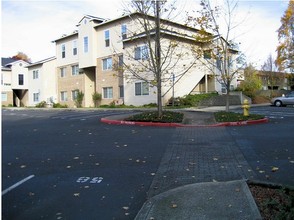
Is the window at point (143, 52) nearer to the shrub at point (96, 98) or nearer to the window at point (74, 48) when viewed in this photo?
the shrub at point (96, 98)

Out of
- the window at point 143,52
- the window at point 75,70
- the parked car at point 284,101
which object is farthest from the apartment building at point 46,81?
the parked car at point 284,101

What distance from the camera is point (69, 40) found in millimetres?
40938

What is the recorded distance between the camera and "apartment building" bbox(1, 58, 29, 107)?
170ft

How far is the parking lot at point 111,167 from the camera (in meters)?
4.84

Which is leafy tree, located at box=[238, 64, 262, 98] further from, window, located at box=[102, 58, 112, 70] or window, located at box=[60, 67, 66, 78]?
window, located at box=[60, 67, 66, 78]

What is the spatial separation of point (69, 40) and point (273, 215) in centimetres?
4007

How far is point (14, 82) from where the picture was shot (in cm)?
5212

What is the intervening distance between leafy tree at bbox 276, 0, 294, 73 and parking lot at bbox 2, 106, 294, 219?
3451cm

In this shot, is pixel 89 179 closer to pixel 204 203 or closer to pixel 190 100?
pixel 204 203

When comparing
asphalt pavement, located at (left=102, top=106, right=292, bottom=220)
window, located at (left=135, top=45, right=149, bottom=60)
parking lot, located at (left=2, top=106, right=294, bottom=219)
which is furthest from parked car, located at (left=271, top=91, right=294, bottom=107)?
asphalt pavement, located at (left=102, top=106, right=292, bottom=220)

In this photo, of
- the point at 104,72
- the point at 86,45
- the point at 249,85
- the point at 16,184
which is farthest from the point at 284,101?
the point at 16,184

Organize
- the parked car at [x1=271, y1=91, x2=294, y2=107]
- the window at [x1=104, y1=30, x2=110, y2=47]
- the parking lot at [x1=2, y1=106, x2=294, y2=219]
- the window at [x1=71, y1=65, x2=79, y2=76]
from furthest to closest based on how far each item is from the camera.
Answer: the window at [x1=71, y1=65, x2=79, y2=76] < the window at [x1=104, y1=30, x2=110, y2=47] < the parked car at [x1=271, y1=91, x2=294, y2=107] < the parking lot at [x1=2, y1=106, x2=294, y2=219]

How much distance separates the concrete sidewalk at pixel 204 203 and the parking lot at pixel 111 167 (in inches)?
13.1

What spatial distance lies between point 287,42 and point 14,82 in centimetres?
4171
